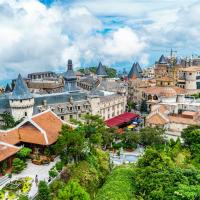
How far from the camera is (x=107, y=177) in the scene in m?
38.2

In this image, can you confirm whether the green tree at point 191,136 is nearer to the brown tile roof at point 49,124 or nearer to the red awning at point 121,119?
the red awning at point 121,119

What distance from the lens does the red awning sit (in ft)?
201

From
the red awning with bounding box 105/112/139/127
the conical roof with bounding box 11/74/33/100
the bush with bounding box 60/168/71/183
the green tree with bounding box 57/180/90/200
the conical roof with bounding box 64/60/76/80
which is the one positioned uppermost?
the conical roof with bounding box 64/60/76/80

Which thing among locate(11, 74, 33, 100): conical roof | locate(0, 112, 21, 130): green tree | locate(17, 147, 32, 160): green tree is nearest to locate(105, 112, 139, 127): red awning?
locate(11, 74, 33, 100): conical roof

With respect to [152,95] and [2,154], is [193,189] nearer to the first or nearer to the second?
[2,154]

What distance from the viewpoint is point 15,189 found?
29.9 metres

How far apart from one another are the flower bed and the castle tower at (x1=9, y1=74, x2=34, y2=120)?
21.5 meters

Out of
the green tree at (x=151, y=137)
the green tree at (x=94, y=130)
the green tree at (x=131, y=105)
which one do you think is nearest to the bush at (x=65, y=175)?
the green tree at (x=94, y=130)

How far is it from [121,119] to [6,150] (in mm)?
33722

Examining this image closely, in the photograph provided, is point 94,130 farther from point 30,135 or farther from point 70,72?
point 70,72

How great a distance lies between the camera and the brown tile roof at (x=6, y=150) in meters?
33.0

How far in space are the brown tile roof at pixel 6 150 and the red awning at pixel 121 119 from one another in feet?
88.8

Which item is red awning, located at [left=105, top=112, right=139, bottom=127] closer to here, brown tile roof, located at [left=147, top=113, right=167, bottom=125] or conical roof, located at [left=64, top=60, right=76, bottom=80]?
brown tile roof, located at [left=147, top=113, right=167, bottom=125]

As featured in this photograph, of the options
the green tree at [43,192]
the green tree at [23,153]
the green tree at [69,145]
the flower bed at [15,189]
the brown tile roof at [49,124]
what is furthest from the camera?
the brown tile roof at [49,124]
